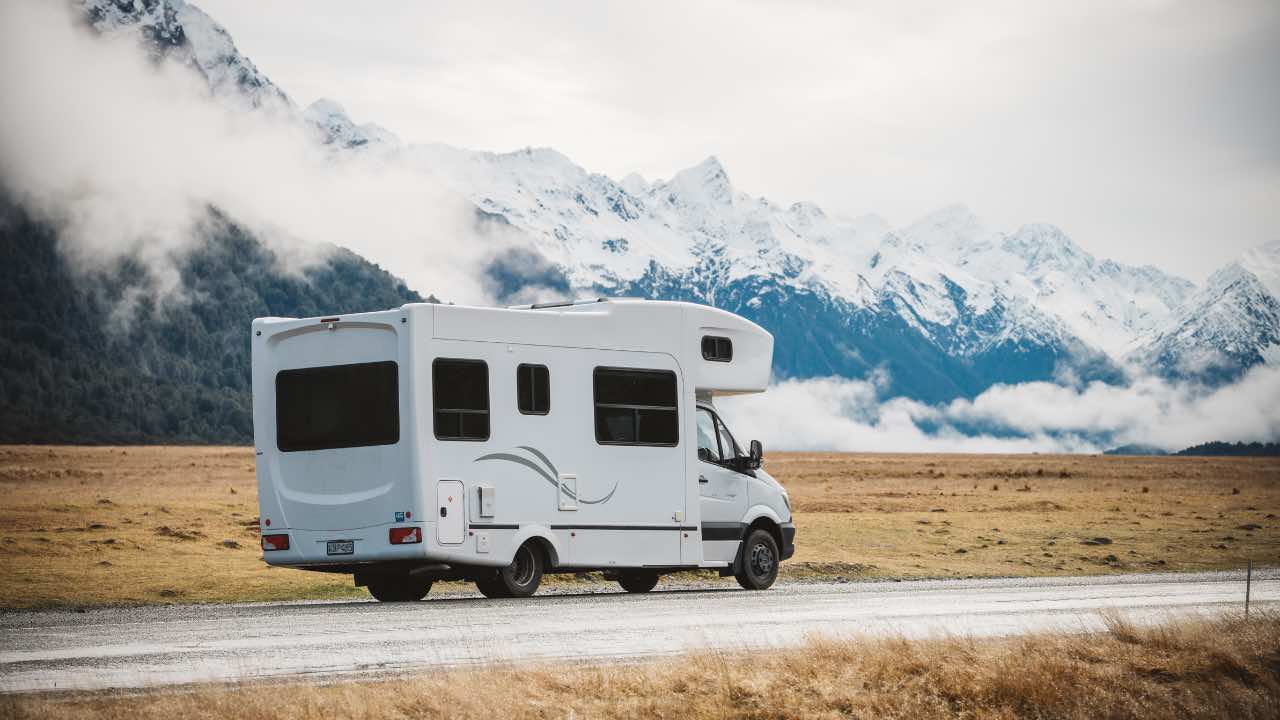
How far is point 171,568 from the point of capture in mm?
29094

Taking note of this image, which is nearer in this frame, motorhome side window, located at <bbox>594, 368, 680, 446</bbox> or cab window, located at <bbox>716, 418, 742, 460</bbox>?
motorhome side window, located at <bbox>594, 368, 680, 446</bbox>

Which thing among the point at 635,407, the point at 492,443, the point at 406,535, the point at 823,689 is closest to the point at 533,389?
the point at 492,443

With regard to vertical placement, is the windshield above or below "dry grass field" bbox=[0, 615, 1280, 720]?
above

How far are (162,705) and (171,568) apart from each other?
18.7m

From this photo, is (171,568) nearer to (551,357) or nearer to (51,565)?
(51,565)

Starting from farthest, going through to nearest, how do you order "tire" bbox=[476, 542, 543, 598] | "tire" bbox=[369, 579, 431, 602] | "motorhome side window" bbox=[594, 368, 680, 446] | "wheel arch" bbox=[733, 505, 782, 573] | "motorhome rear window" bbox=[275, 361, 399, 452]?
"wheel arch" bbox=[733, 505, 782, 573] → "tire" bbox=[369, 579, 431, 602] → "motorhome side window" bbox=[594, 368, 680, 446] → "tire" bbox=[476, 542, 543, 598] → "motorhome rear window" bbox=[275, 361, 399, 452]

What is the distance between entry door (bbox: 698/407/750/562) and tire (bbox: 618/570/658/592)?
1422 millimetres

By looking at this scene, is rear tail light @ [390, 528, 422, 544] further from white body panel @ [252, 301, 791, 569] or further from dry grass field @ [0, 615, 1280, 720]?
dry grass field @ [0, 615, 1280, 720]

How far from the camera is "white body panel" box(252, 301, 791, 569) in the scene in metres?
20.6

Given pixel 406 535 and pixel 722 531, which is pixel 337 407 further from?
pixel 722 531

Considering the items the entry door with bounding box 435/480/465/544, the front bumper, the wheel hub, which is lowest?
the wheel hub

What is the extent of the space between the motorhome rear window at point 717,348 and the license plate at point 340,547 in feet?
20.4

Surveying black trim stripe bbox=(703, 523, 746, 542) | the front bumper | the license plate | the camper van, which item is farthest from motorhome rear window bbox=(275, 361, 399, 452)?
the front bumper

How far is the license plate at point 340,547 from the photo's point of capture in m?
20.9
